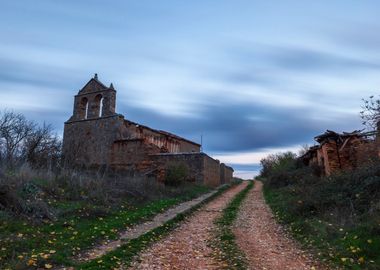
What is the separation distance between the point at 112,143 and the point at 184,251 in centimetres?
2325

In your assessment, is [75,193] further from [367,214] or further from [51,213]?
[367,214]

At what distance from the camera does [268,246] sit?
8.76 metres

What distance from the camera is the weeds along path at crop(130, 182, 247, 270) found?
22.8 feet

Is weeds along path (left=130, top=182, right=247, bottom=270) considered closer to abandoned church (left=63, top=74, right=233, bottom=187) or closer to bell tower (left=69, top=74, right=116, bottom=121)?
abandoned church (left=63, top=74, right=233, bottom=187)

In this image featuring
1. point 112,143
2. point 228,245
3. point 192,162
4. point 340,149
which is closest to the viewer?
point 228,245

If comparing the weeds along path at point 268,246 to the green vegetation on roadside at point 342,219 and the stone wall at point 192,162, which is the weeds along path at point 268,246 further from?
the stone wall at point 192,162

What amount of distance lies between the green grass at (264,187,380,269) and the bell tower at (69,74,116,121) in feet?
76.1

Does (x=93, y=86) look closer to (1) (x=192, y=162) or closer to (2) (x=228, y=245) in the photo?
(1) (x=192, y=162)

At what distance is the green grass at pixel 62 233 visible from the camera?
6.57m

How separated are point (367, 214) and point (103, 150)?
24.8 metres

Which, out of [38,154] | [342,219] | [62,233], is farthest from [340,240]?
[38,154]

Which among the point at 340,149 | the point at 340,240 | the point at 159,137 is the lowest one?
the point at 340,240

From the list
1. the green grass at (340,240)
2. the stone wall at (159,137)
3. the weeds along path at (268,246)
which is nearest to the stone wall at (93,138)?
the stone wall at (159,137)

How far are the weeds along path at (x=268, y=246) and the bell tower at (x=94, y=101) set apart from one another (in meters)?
20.6
